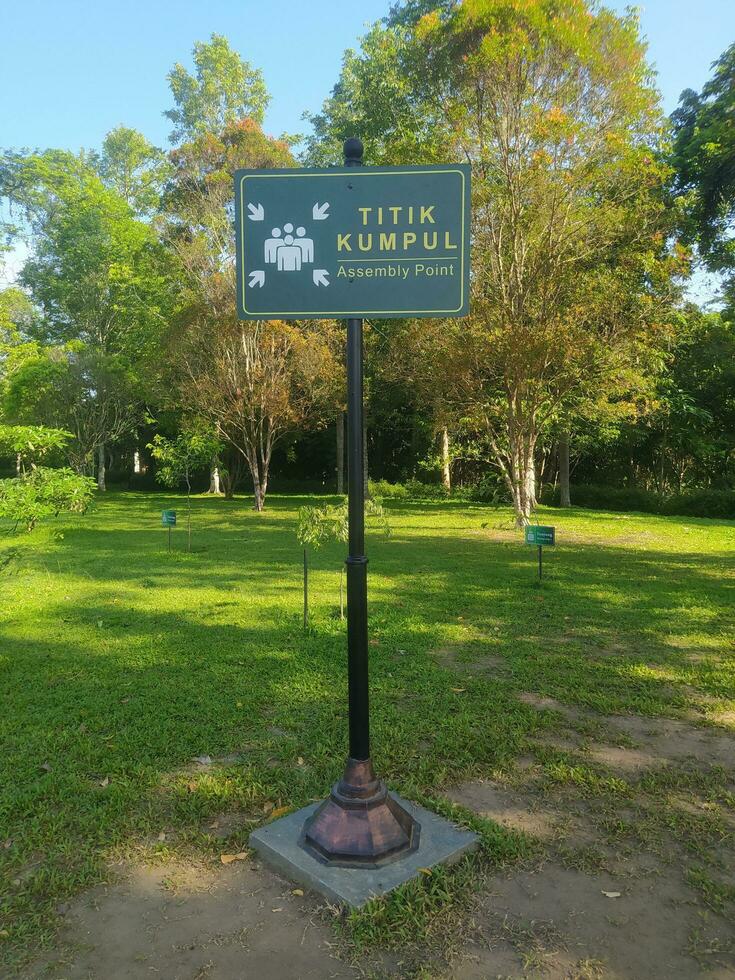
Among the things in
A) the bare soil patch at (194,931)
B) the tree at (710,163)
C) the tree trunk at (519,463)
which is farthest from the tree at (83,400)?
the bare soil patch at (194,931)

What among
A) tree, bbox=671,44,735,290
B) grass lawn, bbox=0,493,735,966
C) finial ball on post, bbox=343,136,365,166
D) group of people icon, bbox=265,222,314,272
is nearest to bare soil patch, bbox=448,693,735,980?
grass lawn, bbox=0,493,735,966

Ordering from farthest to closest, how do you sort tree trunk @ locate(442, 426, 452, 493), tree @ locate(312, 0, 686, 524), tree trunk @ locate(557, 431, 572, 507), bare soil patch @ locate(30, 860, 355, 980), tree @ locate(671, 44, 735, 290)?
1. tree trunk @ locate(442, 426, 452, 493)
2. tree trunk @ locate(557, 431, 572, 507)
3. tree @ locate(312, 0, 686, 524)
4. tree @ locate(671, 44, 735, 290)
5. bare soil patch @ locate(30, 860, 355, 980)

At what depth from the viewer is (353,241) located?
257 centimetres

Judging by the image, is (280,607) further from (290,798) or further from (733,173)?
(733,173)

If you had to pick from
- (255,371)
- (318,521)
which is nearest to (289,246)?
(318,521)

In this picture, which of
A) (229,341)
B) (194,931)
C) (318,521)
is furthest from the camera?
(229,341)

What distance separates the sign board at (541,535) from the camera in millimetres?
7520

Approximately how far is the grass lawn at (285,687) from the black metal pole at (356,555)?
698mm

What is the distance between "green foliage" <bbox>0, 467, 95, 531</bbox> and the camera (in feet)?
16.3

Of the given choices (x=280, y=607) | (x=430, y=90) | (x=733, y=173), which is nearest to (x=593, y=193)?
(x=430, y=90)

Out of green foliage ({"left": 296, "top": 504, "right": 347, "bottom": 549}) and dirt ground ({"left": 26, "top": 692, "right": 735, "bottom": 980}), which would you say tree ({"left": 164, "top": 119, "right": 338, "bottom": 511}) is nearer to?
green foliage ({"left": 296, "top": 504, "right": 347, "bottom": 549})

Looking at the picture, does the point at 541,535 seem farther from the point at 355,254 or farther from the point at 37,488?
the point at 355,254

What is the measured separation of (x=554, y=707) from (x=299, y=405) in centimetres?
1657

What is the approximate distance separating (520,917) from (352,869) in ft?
2.07
